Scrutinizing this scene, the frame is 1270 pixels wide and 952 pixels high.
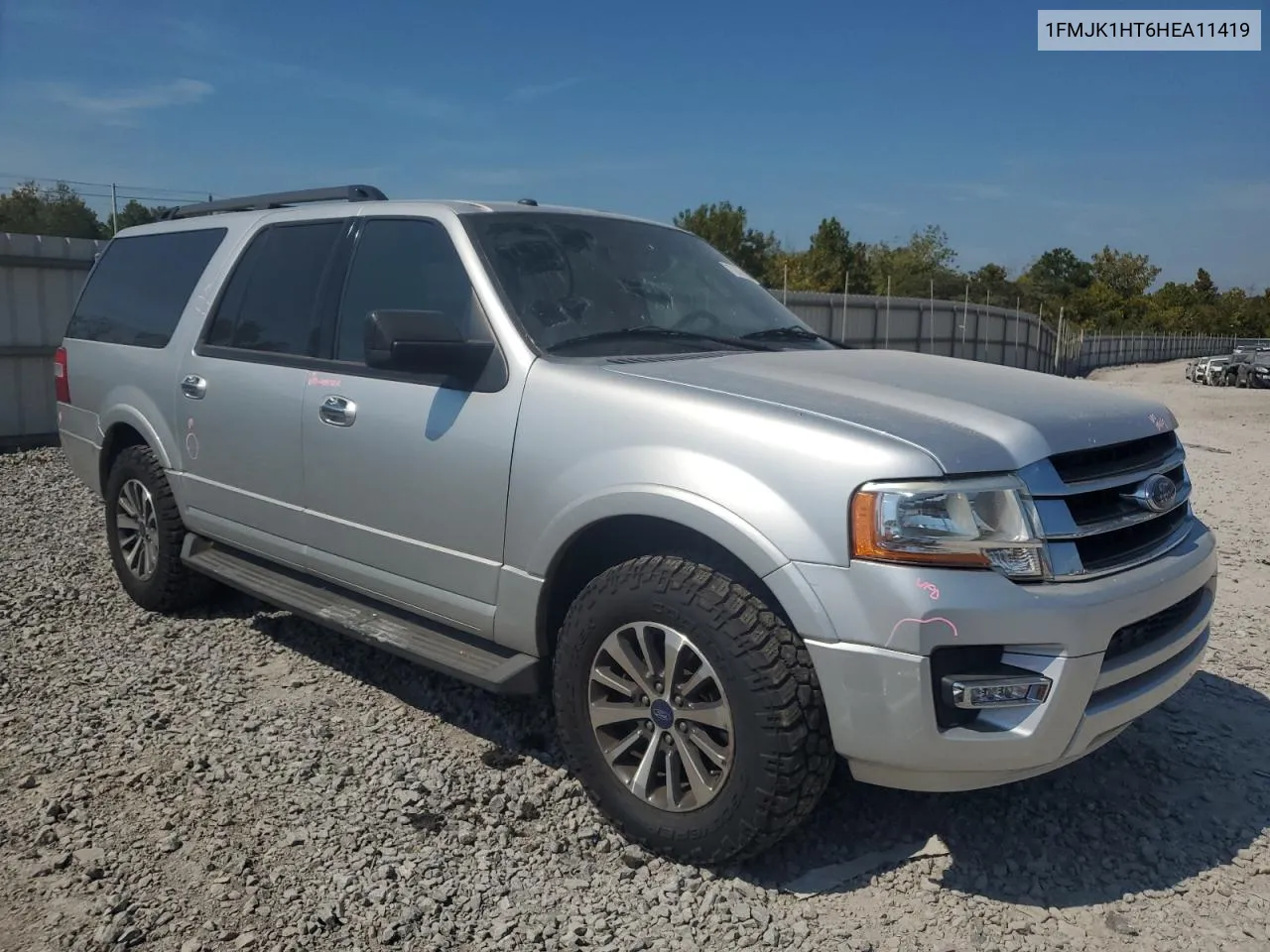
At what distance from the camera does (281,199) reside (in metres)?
4.89

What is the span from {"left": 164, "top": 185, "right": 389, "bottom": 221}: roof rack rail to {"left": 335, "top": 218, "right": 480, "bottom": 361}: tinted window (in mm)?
326

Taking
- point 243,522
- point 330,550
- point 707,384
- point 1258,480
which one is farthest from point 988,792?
point 1258,480

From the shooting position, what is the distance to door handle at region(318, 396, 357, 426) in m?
3.78

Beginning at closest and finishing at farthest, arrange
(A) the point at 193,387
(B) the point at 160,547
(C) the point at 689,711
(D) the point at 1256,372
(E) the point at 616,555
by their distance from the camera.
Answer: (C) the point at 689,711 → (E) the point at 616,555 → (A) the point at 193,387 → (B) the point at 160,547 → (D) the point at 1256,372

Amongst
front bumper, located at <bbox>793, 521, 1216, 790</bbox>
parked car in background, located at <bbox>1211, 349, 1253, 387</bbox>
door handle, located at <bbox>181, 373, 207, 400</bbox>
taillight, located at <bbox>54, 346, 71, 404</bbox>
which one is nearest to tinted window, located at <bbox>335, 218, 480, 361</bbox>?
door handle, located at <bbox>181, 373, 207, 400</bbox>

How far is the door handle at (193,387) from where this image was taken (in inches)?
180

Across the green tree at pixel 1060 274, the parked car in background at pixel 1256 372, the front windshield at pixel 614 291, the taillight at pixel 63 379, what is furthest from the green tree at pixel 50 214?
the green tree at pixel 1060 274

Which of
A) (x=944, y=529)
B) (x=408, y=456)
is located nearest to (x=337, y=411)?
(x=408, y=456)

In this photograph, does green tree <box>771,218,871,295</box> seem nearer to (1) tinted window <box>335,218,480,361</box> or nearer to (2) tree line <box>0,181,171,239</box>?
(2) tree line <box>0,181,171,239</box>

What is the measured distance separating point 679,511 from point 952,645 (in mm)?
786

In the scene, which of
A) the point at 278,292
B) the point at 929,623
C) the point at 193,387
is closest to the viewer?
the point at 929,623

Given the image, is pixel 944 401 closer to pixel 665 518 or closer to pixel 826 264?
pixel 665 518

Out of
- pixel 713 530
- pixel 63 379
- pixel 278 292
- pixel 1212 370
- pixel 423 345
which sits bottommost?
pixel 1212 370

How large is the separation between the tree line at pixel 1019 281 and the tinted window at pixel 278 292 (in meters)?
45.4
